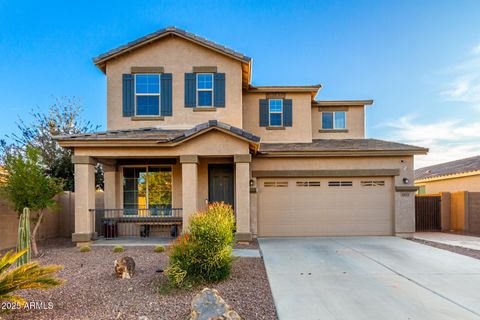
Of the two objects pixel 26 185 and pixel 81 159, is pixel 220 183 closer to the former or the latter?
pixel 81 159

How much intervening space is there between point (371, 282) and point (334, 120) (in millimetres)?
9950

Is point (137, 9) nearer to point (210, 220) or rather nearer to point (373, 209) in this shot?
point (210, 220)

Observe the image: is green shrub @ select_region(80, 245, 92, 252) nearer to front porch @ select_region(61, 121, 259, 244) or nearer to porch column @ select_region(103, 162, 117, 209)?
front porch @ select_region(61, 121, 259, 244)

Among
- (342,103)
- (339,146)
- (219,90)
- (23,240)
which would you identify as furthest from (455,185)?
(23,240)

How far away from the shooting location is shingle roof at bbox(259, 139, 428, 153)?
12211 mm

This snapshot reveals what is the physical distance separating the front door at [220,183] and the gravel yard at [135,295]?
478 cm

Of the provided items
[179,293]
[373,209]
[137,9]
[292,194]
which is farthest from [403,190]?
[137,9]

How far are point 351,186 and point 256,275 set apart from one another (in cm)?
723

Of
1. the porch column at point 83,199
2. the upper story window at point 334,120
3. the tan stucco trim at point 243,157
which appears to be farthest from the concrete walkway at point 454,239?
the porch column at point 83,199

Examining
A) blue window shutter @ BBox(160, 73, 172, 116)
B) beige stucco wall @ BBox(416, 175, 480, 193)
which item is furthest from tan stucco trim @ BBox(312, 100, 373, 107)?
beige stucco wall @ BBox(416, 175, 480, 193)

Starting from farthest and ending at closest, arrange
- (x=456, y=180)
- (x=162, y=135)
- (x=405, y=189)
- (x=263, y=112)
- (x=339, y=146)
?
(x=456, y=180) < (x=263, y=112) < (x=339, y=146) < (x=405, y=189) < (x=162, y=135)

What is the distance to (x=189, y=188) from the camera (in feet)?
34.9

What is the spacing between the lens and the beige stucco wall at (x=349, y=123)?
49.1 feet

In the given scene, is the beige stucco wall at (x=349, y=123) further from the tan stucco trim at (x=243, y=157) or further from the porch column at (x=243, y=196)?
the porch column at (x=243, y=196)
